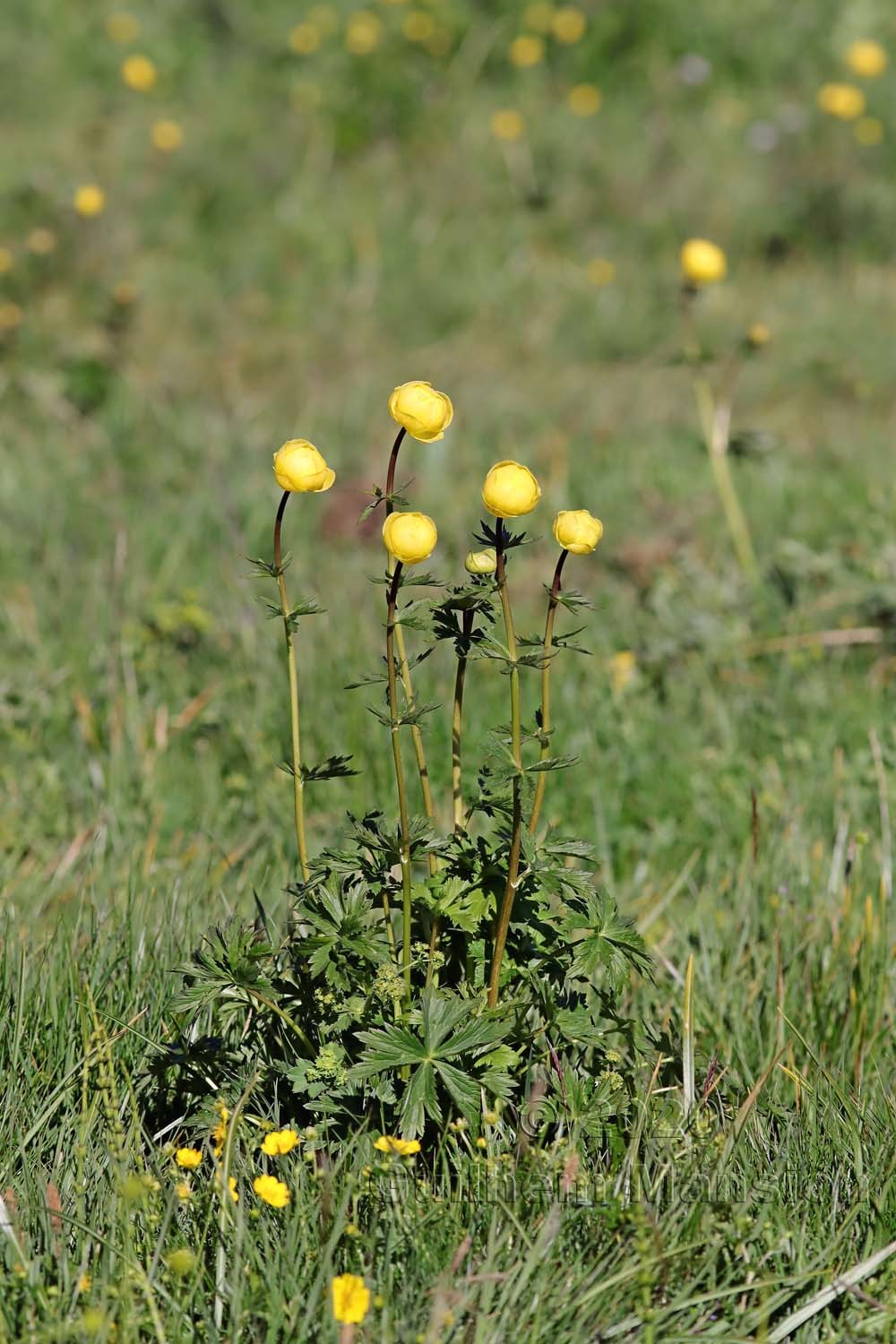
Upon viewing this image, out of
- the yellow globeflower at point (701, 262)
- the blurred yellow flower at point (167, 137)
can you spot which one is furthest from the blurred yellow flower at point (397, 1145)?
the blurred yellow flower at point (167, 137)

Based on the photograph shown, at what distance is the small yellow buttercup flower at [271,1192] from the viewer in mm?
1537

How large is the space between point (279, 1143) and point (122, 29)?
21.4 ft

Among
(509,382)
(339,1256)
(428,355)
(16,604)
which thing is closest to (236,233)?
(428,355)

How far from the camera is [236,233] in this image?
232 inches

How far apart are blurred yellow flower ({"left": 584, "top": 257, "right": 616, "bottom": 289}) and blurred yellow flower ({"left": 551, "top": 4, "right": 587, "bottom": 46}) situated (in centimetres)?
186

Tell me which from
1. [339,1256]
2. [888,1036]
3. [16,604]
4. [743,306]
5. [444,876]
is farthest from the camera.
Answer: [743,306]

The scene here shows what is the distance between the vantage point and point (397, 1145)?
1.58 m

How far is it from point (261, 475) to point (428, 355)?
1460mm

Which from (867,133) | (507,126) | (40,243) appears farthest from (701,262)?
(867,133)

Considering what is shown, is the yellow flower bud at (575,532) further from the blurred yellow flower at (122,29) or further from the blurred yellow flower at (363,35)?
the blurred yellow flower at (122,29)

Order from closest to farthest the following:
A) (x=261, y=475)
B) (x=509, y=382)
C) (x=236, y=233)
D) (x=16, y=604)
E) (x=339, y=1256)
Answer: (x=339, y=1256)
(x=16, y=604)
(x=261, y=475)
(x=509, y=382)
(x=236, y=233)

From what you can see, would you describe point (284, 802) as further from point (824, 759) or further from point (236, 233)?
point (236, 233)

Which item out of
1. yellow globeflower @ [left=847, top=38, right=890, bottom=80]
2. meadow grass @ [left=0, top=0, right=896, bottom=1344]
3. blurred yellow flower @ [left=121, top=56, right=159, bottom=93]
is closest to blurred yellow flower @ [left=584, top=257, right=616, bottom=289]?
meadow grass @ [left=0, top=0, right=896, bottom=1344]

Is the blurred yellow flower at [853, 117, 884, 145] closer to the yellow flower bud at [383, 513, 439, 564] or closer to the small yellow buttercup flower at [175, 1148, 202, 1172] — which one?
the yellow flower bud at [383, 513, 439, 564]
